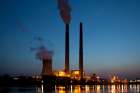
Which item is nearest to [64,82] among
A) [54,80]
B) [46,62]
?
[54,80]

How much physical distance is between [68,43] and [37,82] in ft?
124

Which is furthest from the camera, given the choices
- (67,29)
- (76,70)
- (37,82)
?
(76,70)

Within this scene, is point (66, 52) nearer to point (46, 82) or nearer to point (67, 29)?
point (67, 29)

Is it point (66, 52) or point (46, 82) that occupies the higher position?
point (66, 52)

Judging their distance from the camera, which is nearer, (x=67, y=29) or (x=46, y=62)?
(x=46, y=62)

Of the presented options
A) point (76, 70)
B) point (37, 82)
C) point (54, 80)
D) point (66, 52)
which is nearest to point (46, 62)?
point (66, 52)

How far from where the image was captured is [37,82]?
556 feet

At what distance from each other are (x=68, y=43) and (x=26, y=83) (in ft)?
150

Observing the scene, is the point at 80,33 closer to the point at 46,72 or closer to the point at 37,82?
the point at 46,72

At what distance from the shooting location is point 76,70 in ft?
630

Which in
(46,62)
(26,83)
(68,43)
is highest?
(68,43)

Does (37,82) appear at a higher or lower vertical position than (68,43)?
lower

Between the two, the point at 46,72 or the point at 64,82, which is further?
the point at 64,82

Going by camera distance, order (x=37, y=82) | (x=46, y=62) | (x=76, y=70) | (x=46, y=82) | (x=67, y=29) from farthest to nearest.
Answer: (x=76, y=70), (x=37, y=82), (x=46, y=82), (x=67, y=29), (x=46, y=62)
